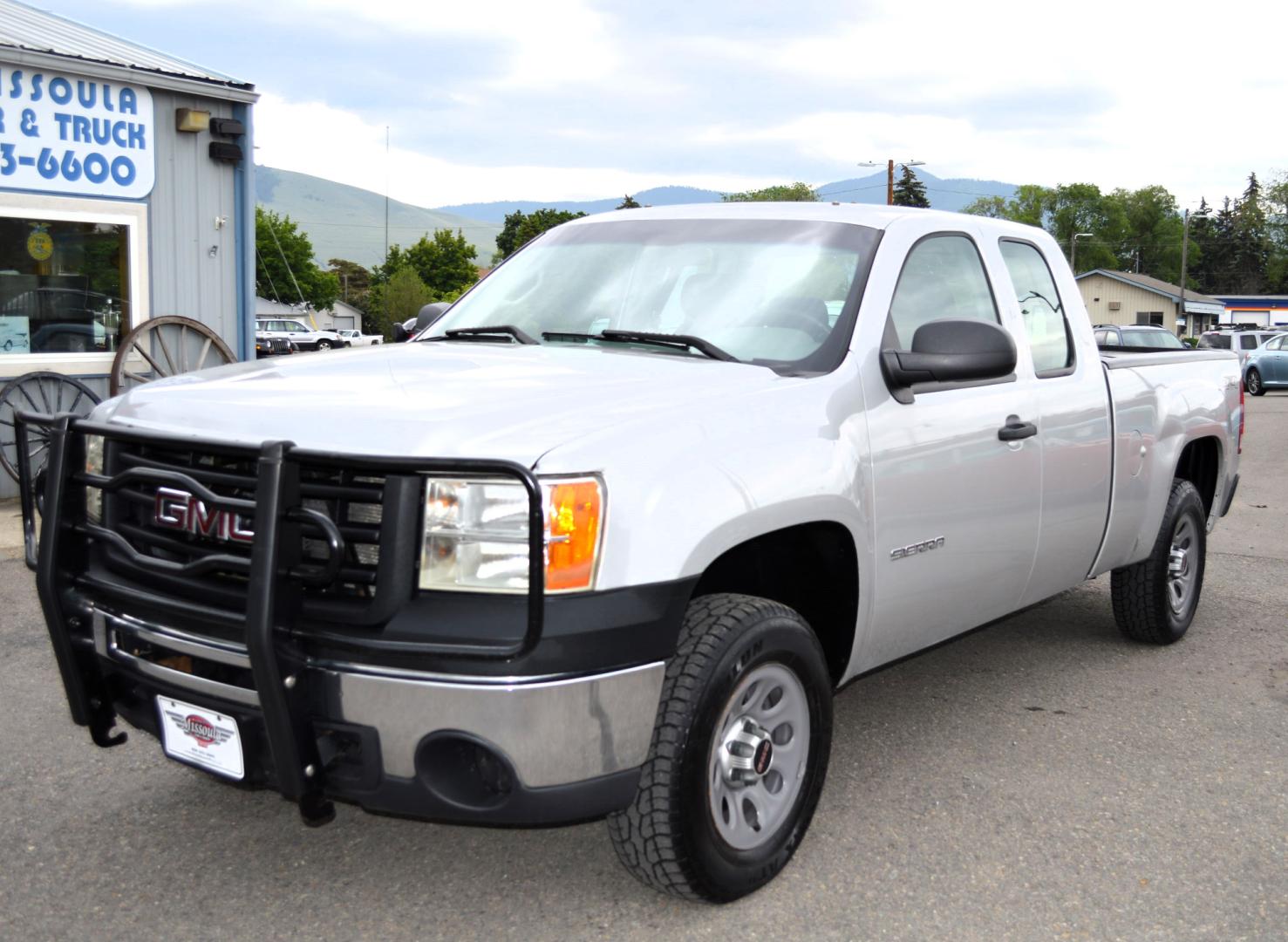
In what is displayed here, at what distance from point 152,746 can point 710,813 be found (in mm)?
2271

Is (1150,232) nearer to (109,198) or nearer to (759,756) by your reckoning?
(109,198)

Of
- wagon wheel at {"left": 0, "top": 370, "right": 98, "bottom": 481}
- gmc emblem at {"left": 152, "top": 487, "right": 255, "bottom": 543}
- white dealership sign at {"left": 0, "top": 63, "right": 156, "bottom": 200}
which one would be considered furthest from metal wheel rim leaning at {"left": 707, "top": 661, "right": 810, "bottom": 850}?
white dealership sign at {"left": 0, "top": 63, "right": 156, "bottom": 200}

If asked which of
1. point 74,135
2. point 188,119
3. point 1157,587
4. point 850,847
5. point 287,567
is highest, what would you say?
point 188,119

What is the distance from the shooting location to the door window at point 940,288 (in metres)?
4.19

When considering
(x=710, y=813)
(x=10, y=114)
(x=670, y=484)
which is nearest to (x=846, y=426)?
(x=670, y=484)

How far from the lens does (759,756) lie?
336 cm

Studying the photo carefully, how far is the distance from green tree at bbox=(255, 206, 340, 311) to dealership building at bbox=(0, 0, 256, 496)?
99.4m

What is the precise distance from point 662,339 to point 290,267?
10968cm

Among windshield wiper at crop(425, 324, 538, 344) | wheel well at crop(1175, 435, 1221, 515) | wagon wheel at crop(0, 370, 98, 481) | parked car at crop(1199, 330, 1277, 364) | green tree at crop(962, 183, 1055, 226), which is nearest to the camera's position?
windshield wiper at crop(425, 324, 538, 344)

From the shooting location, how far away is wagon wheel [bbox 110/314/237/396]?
35.0ft

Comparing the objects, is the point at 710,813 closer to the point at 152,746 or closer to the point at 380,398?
the point at 380,398

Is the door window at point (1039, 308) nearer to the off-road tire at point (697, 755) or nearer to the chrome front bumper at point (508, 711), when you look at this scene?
the off-road tire at point (697, 755)

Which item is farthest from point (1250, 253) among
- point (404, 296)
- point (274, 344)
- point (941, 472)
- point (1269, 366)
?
point (941, 472)

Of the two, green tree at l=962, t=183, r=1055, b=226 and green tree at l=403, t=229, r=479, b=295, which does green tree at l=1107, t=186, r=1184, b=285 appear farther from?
green tree at l=403, t=229, r=479, b=295
